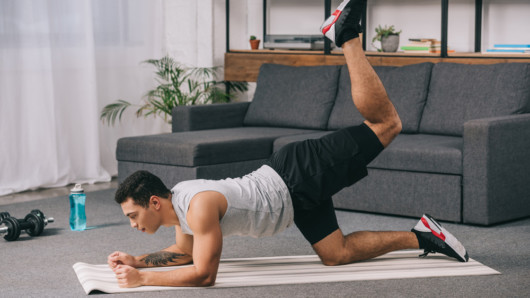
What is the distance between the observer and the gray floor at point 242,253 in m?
2.99

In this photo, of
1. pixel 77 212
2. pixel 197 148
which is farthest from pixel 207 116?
pixel 77 212

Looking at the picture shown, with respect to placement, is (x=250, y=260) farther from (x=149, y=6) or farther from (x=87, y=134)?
(x=149, y=6)

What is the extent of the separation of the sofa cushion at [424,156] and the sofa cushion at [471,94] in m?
0.22

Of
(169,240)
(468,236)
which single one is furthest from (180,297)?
(468,236)

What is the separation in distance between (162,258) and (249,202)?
20.9 inches

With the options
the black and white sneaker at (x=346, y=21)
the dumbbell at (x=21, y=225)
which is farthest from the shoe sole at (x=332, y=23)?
the dumbbell at (x=21, y=225)

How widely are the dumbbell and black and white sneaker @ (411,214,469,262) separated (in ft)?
6.32

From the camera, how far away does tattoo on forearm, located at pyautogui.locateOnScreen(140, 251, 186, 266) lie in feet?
10.7

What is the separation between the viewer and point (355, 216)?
14.5ft

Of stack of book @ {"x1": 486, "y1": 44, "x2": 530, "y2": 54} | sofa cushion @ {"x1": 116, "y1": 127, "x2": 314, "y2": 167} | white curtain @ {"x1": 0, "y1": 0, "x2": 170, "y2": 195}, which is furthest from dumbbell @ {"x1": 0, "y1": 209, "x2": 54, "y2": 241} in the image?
stack of book @ {"x1": 486, "y1": 44, "x2": 530, "y2": 54}

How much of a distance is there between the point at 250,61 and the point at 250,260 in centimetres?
295

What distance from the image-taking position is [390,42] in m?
5.57

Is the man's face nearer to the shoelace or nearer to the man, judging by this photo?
the man

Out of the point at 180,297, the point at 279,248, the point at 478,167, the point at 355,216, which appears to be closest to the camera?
the point at 180,297
